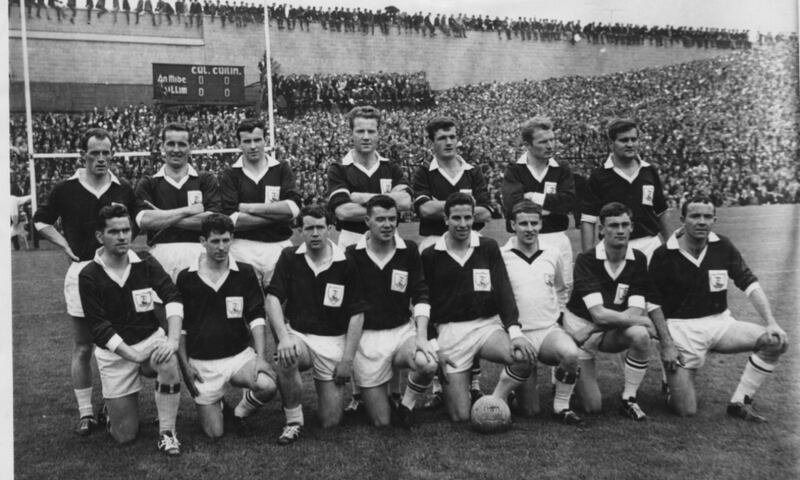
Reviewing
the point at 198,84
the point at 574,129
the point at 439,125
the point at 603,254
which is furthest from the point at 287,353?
the point at 574,129

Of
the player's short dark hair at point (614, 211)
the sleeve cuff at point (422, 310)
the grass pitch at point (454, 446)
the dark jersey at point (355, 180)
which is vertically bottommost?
the grass pitch at point (454, 446)

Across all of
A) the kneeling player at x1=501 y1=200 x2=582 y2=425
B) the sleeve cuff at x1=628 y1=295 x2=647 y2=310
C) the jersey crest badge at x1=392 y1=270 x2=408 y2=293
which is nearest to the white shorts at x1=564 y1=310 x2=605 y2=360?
the kneeling player at x1=501 y1=200 x2=582 y2=425

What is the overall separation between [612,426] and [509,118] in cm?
2453

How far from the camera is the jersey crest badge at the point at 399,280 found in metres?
4.40

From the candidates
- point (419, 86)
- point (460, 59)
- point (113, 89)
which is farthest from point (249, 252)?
point (460, 59)

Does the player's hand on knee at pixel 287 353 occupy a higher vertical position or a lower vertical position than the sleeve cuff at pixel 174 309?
lower

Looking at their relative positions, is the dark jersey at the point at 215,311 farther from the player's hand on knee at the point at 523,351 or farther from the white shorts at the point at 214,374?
the player's hand on knee at the point at 523,351

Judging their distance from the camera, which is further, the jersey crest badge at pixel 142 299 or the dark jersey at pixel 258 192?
the dark jersey at pixel 258 192

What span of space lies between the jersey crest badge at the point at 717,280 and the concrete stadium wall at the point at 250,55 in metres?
19.2

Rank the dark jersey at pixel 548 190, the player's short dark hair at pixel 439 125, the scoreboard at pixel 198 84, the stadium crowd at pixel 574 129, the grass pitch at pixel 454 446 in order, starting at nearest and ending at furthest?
the grass pitch at pixel 454 446 → the player's short dark hair at pixel 439 125 → the dark jersey at pixel 548 190 → the scoreboard at pixel 198 84 → the stadium crowd at pixel 574 129

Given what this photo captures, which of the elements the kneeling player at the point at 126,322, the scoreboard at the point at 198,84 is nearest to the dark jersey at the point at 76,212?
the kneeling player at the point at 126,322

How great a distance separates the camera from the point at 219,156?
19.8 meters

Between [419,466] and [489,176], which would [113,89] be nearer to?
[489,176]

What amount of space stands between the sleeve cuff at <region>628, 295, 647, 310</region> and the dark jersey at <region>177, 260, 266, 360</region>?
235cm
